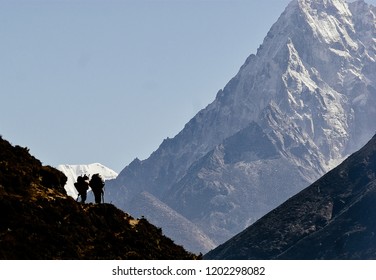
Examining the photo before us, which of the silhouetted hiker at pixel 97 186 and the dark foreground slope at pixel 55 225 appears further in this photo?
the silhouetted hiker at pixel 97 186

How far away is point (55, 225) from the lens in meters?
86.4

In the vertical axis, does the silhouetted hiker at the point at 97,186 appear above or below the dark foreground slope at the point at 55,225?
above

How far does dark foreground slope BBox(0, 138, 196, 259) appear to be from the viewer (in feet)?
261

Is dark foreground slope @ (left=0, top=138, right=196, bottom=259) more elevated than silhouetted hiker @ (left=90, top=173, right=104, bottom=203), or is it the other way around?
silhouetted hiker @ (left=90, top=173, right=104, bottom=203)

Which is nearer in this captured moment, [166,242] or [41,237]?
[41,237]

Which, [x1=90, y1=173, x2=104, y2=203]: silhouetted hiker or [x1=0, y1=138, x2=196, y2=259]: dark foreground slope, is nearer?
[x1=0, y1=138, x2=196, y2=259]: dark foreground slope

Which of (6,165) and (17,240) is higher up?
(6,165)

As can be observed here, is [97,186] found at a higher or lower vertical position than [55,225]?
higher

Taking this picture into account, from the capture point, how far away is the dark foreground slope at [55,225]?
79688 mm
